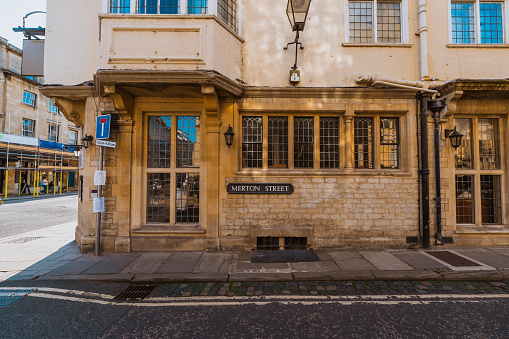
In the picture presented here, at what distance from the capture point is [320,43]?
696 cm

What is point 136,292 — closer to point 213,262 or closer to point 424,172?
point 213,262

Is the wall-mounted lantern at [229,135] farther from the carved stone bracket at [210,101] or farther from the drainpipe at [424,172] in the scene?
the drainpipe at [424,172]

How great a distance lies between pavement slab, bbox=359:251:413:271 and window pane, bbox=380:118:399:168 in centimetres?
266

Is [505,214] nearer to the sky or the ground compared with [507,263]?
nearer to the sky

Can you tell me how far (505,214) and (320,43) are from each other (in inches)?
307

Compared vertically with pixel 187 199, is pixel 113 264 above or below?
below

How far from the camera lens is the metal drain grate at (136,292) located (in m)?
4.12

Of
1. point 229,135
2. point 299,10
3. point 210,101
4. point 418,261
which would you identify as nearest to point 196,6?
point 210,101

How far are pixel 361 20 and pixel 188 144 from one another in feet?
22.0

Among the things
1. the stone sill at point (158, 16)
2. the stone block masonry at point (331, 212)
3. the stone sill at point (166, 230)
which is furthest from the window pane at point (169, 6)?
the stone sill at point (166, 230)

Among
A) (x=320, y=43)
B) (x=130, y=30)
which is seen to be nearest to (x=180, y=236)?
(x=130, y=30)

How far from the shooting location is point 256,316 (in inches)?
138

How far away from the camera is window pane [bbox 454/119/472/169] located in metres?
7.17

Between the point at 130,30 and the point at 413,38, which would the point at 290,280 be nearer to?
the point at 130,30
